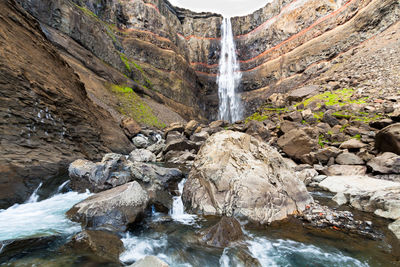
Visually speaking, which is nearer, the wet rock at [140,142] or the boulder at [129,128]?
the wet rock at [140,142]

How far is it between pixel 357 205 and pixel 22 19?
16.5 meters

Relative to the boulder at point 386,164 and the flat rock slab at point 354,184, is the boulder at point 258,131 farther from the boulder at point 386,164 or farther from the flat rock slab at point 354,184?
the boulder at point 386,164

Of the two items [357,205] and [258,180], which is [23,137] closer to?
[258,180]

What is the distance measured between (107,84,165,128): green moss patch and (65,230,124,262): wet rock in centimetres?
2254

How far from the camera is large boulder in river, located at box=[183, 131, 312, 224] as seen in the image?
16.6ft

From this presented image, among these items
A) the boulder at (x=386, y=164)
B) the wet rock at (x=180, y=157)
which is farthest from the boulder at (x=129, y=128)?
the boulder at (x=386, y=164)

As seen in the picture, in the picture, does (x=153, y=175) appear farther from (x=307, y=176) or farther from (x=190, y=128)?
(x=190, y=128)

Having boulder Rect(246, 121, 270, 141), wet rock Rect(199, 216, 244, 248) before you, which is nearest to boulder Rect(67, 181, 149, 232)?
wet rock Rect(199, 216, 244, 248)

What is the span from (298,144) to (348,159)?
267 centimetres

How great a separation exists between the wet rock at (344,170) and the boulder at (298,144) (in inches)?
82.6

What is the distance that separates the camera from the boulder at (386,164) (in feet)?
23.8

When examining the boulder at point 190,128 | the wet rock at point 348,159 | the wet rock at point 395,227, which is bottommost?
the wet rock at point 395,227

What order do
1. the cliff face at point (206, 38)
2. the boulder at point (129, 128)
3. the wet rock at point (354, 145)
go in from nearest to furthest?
the wet rock at point (354, 145) → the boulder at point (129, 128) → the cliff face at point (206, 38)

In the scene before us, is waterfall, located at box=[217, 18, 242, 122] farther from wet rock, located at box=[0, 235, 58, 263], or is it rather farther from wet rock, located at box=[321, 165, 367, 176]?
wet rock, located at box=[0, 235, 58, 263]
